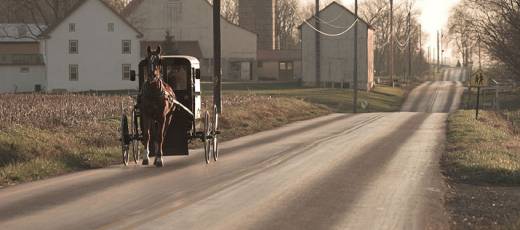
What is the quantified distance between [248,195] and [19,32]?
77761 millimetres

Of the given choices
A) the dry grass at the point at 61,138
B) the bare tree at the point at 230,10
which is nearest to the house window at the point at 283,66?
the bare tree at the point at 230,10

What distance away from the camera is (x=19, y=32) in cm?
8444

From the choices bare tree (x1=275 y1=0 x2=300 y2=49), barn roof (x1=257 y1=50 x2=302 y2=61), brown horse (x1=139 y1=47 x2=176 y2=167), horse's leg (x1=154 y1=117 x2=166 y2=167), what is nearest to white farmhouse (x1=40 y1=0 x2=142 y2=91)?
barn roof (x1=257 y1=50 x2=302 y2=61)

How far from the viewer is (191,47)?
3588 inches

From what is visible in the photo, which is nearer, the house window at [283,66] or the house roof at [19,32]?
the house roof at [19,32]

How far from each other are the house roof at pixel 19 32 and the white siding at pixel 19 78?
30.8ft

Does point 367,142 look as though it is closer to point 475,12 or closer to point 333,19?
point 333,19

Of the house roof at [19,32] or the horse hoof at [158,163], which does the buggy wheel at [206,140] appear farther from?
the house roof at [19,32]

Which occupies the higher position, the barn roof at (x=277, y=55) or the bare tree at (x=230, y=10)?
the bare tree at (x=230, y=10)

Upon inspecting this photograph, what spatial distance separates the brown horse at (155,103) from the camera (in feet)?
49.5

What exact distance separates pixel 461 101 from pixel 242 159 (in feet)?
209

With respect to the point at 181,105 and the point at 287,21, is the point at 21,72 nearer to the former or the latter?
the point at 181,105

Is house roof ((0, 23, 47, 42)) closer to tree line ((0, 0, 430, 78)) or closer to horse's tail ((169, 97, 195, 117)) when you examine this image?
tree line ((0, 0, 430, 78))

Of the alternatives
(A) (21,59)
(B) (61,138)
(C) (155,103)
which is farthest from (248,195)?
(A) (21,59)
